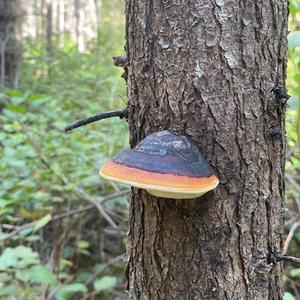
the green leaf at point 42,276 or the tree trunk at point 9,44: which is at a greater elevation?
the tree trunk at point 9,44

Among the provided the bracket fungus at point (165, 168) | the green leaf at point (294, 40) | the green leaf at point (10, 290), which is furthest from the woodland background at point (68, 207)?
the bracket fungus at point (165, 168)

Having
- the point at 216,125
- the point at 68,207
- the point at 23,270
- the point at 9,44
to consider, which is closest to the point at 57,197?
the point at 68,207

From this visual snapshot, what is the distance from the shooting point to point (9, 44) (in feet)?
27.7

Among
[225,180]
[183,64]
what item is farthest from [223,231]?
[183,64]

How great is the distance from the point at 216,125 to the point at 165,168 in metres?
0.26

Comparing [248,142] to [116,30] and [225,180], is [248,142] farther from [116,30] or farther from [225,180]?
[116,30]

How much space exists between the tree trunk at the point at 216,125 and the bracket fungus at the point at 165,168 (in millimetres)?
82

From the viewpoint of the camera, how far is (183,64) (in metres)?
1.35

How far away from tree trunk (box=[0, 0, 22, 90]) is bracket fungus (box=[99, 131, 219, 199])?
7561mm

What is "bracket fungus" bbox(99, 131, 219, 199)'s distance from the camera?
1134 mm

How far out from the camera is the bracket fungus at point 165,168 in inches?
44.6

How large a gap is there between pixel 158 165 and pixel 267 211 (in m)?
0.46

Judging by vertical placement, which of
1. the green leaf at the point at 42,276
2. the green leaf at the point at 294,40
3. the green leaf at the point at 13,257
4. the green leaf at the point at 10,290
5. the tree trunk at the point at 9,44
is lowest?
the green leaf at the point at 10,290

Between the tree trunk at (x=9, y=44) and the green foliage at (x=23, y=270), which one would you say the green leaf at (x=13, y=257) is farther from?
the tree trunk at (x=9, y=44)
